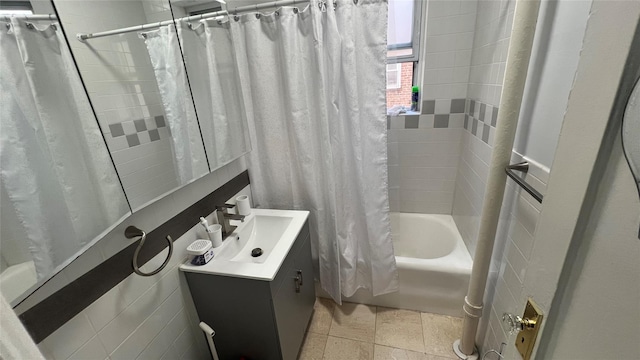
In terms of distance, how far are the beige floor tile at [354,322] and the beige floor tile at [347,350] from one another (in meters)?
0.03

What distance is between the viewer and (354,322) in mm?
Answer: 1732

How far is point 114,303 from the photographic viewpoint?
2.92 feet

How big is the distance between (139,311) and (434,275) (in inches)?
60.7

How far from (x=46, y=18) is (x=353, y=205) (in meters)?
1.46

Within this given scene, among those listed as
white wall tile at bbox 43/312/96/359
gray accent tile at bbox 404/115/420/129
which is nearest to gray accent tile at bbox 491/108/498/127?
gray accent tile at bbox 404/115/420/129

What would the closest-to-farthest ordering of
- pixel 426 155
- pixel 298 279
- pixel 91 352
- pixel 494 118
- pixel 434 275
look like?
pixel 91 352, pixel 494 118, pixel 298 279, pixel 434 275, pixel 426 155

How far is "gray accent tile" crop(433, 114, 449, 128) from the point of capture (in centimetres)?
182

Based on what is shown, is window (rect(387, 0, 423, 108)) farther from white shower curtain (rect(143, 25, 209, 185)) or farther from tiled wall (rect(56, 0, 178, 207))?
tiled wall (rect(56, 0, 178, 207))

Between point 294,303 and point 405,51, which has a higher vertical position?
point 405,51

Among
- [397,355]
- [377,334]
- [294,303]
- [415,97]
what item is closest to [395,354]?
[397,355]

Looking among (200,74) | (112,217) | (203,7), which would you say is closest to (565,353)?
(112,217)

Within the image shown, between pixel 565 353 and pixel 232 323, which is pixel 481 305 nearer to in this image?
pixel 565 353

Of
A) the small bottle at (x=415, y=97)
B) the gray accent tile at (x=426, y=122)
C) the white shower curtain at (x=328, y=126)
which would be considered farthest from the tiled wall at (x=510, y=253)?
the small bottle at (x=415, y=97)

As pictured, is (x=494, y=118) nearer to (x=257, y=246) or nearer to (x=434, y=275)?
(x=434, y=275)
